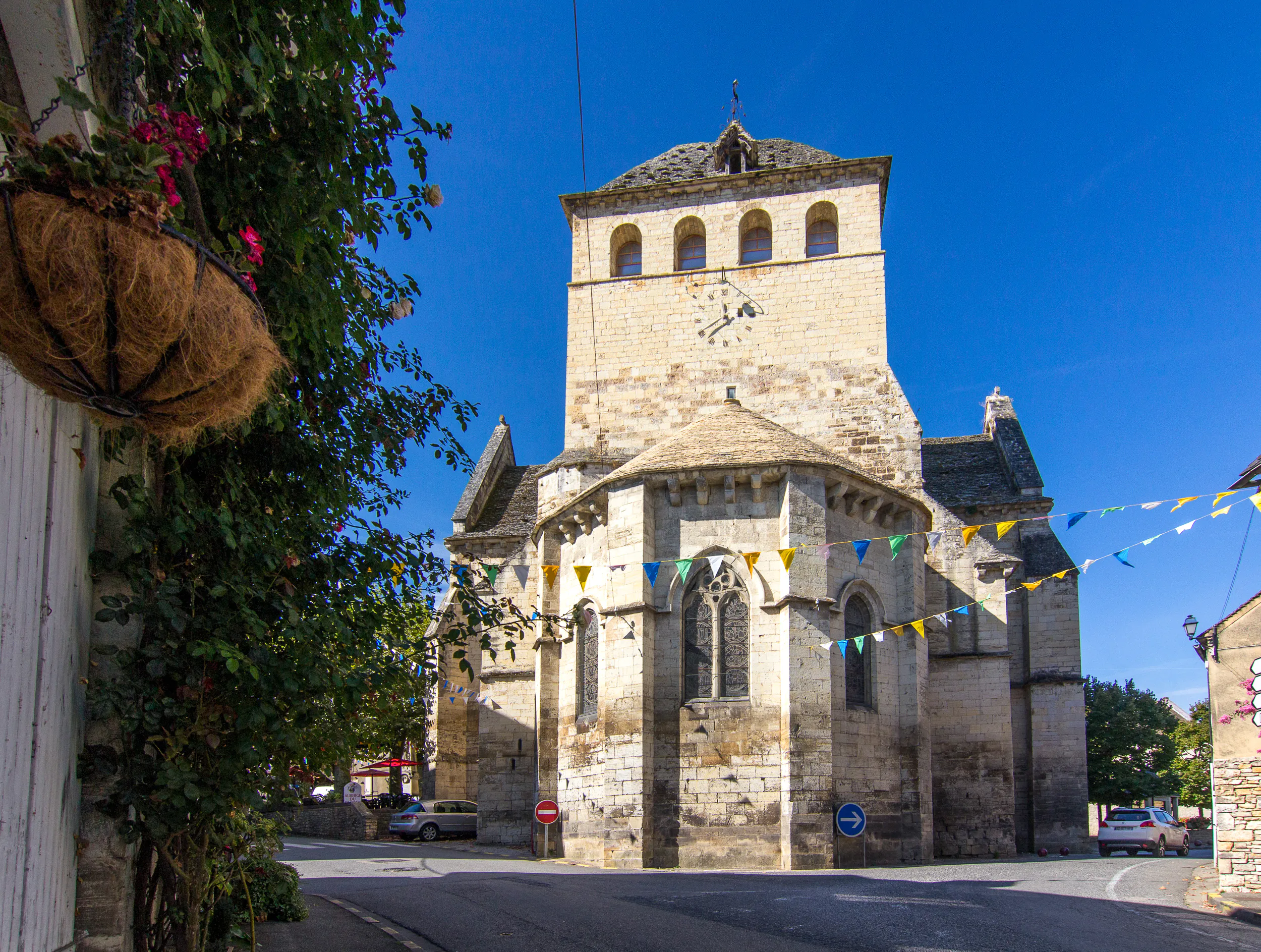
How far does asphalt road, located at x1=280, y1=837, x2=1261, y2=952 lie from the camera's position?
28.9ft

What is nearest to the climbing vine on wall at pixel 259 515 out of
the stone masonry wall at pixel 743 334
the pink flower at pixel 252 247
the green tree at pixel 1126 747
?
the pink flower at pixel 252 247

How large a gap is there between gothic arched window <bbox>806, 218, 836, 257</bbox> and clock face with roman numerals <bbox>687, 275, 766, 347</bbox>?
2.08m

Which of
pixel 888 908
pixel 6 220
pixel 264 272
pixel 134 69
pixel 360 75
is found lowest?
pixel 888 908

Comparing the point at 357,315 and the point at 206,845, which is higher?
the point at 357,315

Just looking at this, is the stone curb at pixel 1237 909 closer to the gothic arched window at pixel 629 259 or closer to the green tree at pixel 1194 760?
the gothic arched window at pixel 629 259

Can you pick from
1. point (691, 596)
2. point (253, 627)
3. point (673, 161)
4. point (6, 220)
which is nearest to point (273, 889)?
point (253, 627)

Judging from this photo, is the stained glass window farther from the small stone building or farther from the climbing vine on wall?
the climbing vine on wall

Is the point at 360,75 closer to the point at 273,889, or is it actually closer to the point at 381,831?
the point at 273,889

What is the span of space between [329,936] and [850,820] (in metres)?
9.86

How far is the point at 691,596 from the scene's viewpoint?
18016 mm

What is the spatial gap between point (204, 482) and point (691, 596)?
12.6 metres

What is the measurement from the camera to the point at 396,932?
9195 mm

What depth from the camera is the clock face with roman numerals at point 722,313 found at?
2508cm

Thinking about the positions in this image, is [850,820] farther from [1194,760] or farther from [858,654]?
[1194,760]
